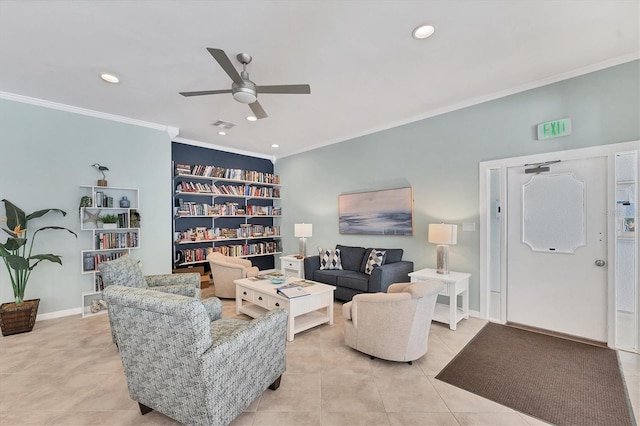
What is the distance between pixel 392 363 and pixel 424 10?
116 inches

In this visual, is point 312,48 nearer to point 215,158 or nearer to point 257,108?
point 257,108

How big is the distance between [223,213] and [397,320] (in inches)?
172

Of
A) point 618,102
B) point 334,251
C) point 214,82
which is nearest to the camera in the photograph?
point 618,102

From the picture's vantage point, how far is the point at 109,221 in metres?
4.06

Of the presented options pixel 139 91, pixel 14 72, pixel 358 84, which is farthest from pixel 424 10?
pixel 14 72

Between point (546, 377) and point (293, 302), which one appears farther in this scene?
point (293, 302)

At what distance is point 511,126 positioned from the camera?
343 centimetres

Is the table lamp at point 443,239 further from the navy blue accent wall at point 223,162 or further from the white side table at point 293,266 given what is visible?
the navy blue accent wall at point 223,162

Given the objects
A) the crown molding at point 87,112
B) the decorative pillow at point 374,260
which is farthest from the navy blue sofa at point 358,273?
the crown molding at point 87,112

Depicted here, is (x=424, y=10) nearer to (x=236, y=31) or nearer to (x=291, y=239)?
(x=236, y=31)

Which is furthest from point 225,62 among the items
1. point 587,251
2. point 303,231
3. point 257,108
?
Result: point 587,251

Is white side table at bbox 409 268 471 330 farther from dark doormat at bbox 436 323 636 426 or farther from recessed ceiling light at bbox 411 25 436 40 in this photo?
recessed ceiling light at bbox 411 25 436 40

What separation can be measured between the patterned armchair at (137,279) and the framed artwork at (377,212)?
284 cm

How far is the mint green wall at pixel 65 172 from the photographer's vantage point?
139 inches
